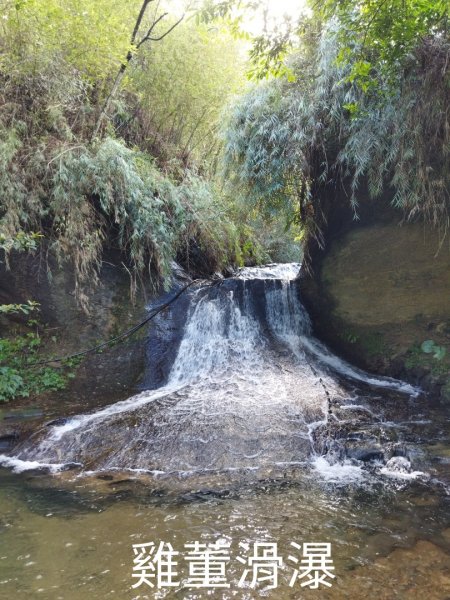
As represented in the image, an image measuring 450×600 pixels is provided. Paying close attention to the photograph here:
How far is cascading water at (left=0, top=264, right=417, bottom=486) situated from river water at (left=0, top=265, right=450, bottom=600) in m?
0.02

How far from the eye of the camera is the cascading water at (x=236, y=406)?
4.44 m

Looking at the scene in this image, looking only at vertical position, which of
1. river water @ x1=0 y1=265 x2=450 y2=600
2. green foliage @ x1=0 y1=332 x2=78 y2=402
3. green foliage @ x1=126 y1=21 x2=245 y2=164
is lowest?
river water @ x1=0 y1=265 x2=450 y2=600

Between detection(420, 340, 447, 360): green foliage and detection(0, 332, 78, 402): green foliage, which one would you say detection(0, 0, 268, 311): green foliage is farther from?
detection(420, 340, 447, 360): green foliage

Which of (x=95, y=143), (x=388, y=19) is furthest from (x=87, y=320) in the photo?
(x=388, y=19)

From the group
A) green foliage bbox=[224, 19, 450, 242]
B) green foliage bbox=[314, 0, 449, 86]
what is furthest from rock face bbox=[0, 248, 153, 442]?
green foliage bbox=[314, 0, 449, 86]

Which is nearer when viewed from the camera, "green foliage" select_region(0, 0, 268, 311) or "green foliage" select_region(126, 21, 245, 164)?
"green foliage" select_region(0, 0, 268, 311)

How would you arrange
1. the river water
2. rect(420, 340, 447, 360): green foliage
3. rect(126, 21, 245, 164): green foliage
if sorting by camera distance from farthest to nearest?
1. rect(126, 21, 245, 164): green foliage
2. rect(420, 340, 447, 360): green foliage
3. the river water

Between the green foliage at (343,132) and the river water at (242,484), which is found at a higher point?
the green foliage at (343,132)

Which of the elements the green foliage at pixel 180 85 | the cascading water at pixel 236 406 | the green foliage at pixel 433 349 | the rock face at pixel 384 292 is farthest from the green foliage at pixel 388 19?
the green foliage at pixel 180 85

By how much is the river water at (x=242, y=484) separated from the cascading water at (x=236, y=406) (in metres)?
0.02

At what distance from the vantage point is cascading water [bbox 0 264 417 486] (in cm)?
444

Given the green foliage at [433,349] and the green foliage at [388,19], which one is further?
the green foliage at [433,349]

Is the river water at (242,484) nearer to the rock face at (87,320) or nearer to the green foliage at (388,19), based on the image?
the rock face at (87,320)

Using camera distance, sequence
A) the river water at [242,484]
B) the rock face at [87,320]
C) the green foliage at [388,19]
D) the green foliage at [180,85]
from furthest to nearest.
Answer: the green foliage at [180,85]
the rock face at [87,320]
the green foliage at [388,19]
the river water at [242,484]
